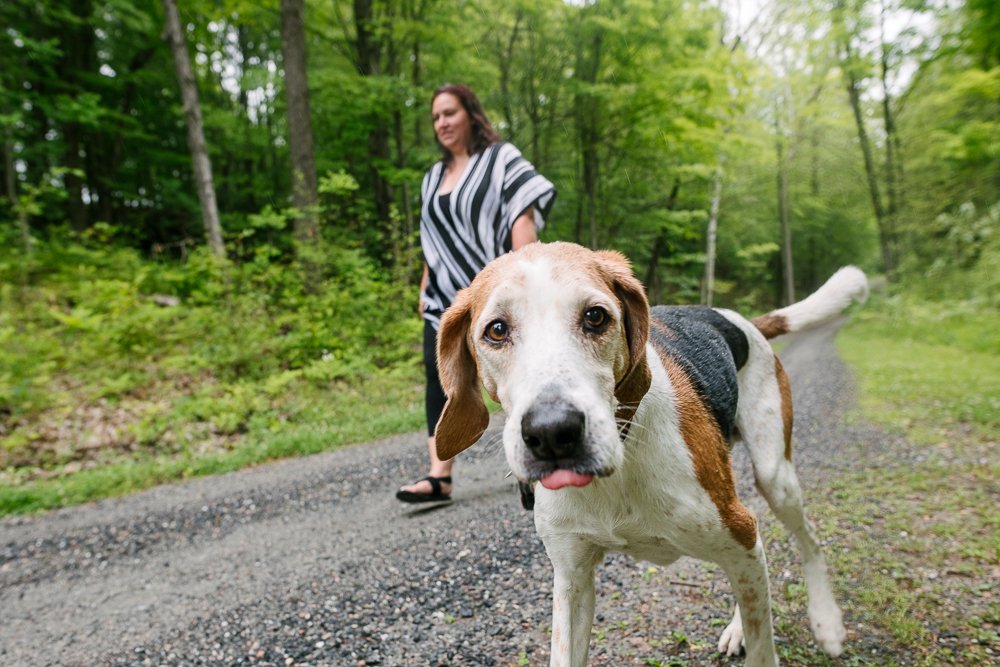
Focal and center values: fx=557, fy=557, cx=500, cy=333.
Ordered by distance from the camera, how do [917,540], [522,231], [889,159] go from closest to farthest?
[522,231] < [917,540] < [889,159]

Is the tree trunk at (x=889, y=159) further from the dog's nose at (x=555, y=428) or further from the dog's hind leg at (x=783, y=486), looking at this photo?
the dog's nose at (x=555, y=428)

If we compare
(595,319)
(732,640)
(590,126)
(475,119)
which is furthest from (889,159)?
(595,319)

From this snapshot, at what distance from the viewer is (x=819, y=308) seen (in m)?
2.92

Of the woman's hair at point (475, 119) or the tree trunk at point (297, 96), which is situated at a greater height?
the tree trunk at point (297, 96)

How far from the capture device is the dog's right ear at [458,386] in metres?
1.72

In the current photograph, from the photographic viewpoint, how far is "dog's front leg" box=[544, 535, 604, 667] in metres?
1.75

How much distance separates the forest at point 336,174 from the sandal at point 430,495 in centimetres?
225

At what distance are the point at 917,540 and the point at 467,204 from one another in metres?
3.08

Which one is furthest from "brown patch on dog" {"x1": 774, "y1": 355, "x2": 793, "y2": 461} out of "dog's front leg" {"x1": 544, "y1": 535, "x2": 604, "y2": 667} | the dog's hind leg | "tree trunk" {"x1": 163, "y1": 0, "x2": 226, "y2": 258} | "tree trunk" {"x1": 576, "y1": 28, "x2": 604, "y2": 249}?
"tree trunk" {"x1": 576, "y1": 28, "x2": 604, "y2": 249}

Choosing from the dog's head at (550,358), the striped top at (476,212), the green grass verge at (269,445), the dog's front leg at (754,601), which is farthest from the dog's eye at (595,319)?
the green grass verge at (269,445)

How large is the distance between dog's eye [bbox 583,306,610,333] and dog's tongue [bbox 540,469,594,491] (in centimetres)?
40

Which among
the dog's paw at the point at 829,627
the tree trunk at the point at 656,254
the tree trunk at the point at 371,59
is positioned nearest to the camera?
the dog's paw at the point at 829,627

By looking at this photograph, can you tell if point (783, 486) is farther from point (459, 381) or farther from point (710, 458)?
point (459, 381)

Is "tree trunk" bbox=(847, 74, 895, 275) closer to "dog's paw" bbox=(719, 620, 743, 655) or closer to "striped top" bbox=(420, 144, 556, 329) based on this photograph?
"striped top" bbox=(420, 144, 556, 329)
